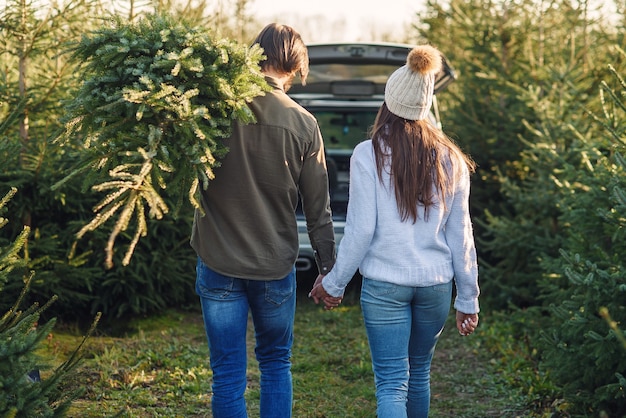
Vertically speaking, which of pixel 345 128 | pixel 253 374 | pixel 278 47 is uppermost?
pixel 278 47

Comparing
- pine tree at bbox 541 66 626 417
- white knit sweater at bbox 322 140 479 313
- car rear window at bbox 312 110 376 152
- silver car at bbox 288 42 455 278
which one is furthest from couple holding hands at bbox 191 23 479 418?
car rear window at bbox 312 110 376 152

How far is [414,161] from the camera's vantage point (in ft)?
10.1

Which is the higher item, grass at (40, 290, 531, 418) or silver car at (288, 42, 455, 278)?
silver car at (288, 42, 455, 278)

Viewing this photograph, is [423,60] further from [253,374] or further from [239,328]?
[253,374]

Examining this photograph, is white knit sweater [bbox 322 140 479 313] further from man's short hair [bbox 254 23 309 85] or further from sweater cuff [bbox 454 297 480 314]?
man's short hair [bbox 254 23 309 85]

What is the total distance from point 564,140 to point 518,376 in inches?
87.3

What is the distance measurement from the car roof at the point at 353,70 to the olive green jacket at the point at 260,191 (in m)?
3.54

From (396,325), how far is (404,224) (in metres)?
0.42

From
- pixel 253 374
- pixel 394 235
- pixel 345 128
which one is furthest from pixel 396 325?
pixel 345 128

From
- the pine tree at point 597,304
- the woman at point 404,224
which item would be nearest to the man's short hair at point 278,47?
the woman at point 404,224

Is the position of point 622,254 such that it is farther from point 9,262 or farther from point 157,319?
point 157,319

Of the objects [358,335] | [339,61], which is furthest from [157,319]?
[339,61]

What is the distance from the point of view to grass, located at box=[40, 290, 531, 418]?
173 inches

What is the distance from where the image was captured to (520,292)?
6.23 metres
